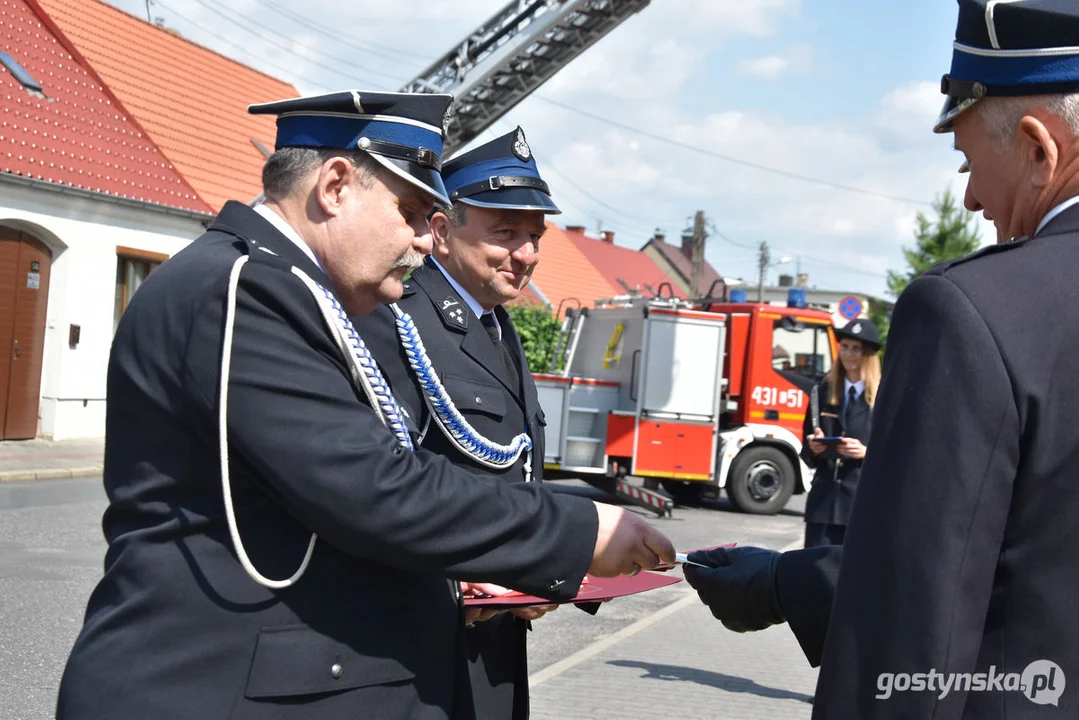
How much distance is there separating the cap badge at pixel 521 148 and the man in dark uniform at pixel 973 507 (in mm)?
2056

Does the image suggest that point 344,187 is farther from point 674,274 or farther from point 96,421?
point 674,274

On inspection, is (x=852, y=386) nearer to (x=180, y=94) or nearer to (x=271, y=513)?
(x=271, y=513)

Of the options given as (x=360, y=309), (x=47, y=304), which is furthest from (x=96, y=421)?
(x=360, y=309)

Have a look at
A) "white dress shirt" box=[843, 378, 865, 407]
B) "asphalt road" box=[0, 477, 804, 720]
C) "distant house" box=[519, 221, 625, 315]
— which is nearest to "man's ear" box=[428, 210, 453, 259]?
"asphalt road" box=[0, 477, 804, 720]

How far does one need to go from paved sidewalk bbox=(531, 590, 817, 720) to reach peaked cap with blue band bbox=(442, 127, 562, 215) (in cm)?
300

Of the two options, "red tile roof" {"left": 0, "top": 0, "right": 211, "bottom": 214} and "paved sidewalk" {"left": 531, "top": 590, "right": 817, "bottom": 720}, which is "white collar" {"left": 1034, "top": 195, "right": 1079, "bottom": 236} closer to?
"paved sidewalk" {"left": 531, "top": 590, "right": 817, "bottom": 720}

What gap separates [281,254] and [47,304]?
53.6 ft

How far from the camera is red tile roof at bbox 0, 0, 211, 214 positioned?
16.8 meters

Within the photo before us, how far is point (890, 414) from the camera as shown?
5.40 ft

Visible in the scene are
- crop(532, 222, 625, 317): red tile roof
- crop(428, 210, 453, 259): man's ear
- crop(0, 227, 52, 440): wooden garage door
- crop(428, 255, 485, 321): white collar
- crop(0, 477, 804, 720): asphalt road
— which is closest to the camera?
crop(428, 255, 485, 321): white collar

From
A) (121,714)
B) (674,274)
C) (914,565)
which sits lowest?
(121,714)

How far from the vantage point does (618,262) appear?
51844mm

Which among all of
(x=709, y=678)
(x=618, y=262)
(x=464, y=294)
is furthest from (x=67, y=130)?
(x=618, y=262)

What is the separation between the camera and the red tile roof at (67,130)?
1675 cm
